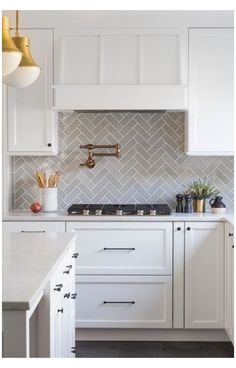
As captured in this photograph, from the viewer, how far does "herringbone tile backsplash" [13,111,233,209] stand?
4750 millimetres

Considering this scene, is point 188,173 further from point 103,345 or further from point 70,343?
point 70,343

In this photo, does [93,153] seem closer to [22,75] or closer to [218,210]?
[218,210]

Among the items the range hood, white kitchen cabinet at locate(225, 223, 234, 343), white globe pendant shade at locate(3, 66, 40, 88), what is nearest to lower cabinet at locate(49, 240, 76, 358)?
white globe pendant shade at locate(3, 66, 40, 88)

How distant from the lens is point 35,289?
6.48 ft

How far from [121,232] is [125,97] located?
3.14 feet

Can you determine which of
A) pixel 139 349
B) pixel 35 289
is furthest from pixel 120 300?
pixel 35 289

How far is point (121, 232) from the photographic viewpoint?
428 centimetres

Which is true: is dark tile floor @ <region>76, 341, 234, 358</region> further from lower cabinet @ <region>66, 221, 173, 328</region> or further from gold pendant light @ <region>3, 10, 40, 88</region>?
gold pendant light @ <region>3, 10, 40, 88</region>

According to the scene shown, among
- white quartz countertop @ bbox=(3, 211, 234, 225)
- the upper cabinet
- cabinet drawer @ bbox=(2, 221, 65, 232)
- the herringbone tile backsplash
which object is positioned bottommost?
cabinet drawer @ bbox=(2, 221, 65, 232)

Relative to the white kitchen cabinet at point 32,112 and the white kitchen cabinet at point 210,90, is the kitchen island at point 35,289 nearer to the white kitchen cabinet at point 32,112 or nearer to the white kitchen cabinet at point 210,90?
the white kitchen cabinet at point 32,112

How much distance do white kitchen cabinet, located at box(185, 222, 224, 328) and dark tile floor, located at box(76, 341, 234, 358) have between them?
149mm

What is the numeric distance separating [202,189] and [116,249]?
850 millimetres

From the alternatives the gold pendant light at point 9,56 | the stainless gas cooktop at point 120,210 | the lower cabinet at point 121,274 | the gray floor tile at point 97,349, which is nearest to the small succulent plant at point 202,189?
the stainless gas cooktop at point 120,210

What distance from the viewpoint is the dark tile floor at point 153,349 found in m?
4.02
